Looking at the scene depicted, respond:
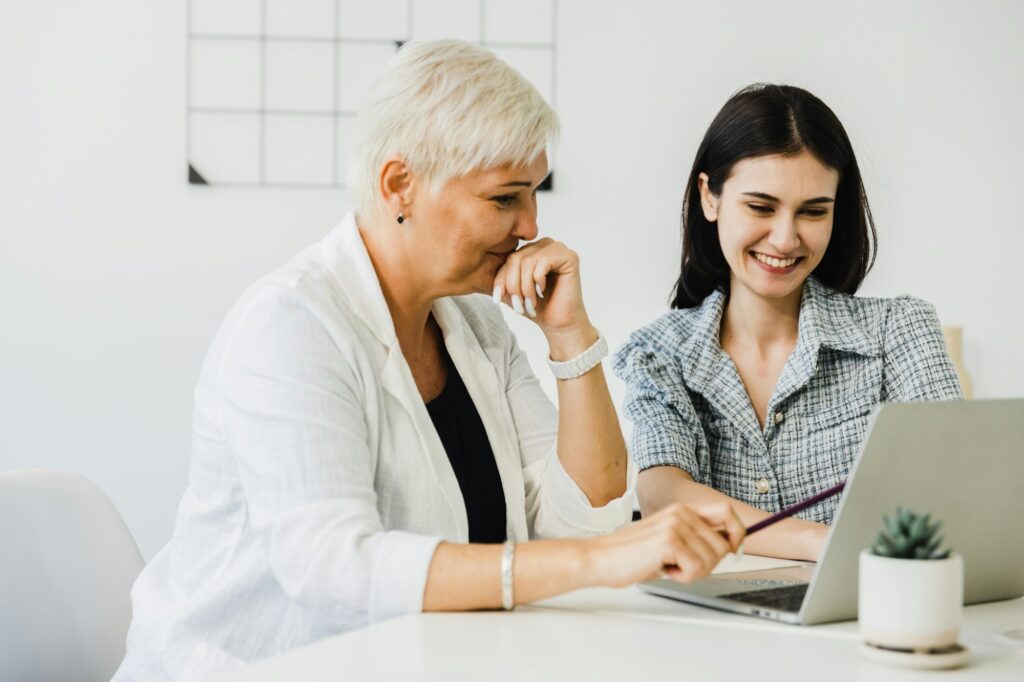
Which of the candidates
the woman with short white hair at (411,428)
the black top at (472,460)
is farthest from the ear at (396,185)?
the black top at (472,460)

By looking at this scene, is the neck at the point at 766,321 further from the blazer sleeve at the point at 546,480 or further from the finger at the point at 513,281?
the finger at the point at 513,281

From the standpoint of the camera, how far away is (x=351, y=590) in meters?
1.12

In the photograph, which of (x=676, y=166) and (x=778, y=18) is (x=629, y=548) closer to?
(x=676, y=166)

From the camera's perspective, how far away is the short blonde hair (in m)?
1.41

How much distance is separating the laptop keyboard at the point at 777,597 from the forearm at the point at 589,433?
1.33 feet

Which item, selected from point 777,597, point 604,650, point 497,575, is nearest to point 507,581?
point 497,575

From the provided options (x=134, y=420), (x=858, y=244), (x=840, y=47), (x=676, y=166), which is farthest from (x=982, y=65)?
(x=134, y=420)

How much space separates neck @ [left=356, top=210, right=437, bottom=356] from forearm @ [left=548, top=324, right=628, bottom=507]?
20 cm

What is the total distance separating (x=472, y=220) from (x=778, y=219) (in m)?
0.57

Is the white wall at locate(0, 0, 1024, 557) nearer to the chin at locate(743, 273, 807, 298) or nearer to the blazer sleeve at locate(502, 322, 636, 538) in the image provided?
the chin at locate(743, 273, 807, 298)

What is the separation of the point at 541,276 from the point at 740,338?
0.51 m

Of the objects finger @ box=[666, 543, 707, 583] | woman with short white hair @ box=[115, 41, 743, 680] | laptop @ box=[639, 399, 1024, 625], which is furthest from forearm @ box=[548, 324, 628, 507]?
finger @ box=[666, 543, 707, 583]

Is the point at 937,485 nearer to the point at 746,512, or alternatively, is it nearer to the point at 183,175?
the point at 746,512

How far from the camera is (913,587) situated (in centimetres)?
87
